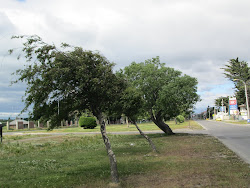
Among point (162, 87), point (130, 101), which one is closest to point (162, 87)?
point (162, 87)

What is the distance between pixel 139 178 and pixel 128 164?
2355mm

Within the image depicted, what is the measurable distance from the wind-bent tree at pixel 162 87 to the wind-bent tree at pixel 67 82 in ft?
41.3

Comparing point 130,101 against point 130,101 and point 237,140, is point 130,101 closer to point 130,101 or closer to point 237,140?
point 130,101

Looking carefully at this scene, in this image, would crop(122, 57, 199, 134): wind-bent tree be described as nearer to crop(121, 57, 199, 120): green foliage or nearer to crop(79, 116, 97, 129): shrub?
crop(121, 57, 199, 120): green foliage

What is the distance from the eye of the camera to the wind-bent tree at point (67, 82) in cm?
689

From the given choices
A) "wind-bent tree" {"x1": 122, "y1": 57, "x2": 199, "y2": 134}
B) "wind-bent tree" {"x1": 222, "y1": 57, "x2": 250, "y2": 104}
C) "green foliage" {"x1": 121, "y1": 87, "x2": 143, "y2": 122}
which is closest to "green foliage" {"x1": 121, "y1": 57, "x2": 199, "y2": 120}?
"wind-bent tree" {"x1": 122, "y1": 57, "x2": 199, "y2": 134}

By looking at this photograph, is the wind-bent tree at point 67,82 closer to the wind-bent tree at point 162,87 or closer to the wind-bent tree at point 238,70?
the wind-bent tree at point 162,87

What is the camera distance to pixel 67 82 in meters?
7.08

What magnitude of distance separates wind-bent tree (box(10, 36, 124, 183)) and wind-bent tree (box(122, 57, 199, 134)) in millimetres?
12599

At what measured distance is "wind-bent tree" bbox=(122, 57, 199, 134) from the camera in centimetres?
2028

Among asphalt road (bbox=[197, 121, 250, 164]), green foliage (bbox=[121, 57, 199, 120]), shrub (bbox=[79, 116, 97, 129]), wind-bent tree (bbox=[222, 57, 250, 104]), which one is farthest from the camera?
wind-bent tree (bbox=[222, 57, 250, 104])

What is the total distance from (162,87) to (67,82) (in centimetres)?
1404

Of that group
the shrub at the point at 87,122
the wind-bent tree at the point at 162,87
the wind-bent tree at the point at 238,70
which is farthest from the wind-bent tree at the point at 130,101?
the wind-bent tree at the point at 238,70

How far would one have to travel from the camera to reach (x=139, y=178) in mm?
7570
